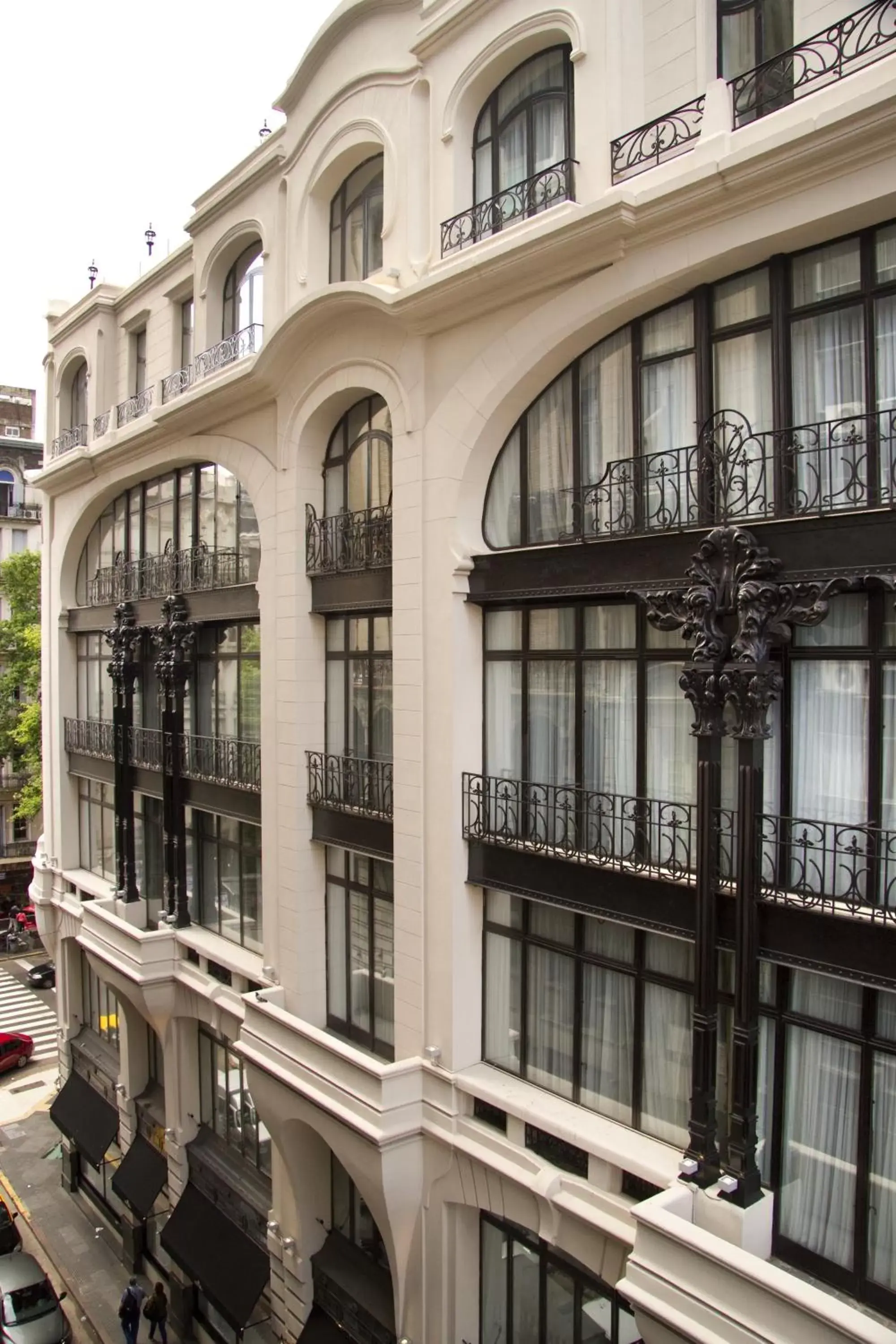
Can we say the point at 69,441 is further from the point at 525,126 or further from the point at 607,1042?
the point at 607,1042

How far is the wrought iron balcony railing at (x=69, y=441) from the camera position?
23266mm

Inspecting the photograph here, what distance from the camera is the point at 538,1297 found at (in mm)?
11844

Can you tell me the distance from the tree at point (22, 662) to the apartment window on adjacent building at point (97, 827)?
14.2m

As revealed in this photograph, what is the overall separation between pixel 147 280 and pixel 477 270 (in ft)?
41.2

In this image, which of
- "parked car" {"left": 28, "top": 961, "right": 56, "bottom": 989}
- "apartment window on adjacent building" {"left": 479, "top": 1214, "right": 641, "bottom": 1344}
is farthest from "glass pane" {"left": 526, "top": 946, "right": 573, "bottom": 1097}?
"parked car" {"left": 28, "top": 961, "right": 56, "bottom": 989}

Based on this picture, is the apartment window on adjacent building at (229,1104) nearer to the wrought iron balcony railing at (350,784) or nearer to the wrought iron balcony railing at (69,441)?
the wrought iron balcony railing at (350,784)

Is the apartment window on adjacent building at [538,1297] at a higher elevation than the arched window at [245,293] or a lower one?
lower

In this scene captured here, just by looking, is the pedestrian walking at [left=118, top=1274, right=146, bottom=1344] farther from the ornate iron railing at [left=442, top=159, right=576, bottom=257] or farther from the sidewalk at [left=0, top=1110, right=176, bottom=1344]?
the ornate iron railing at [left=442, top=159, right=576, bottom=257]

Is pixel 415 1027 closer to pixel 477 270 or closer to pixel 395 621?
pixel 395 621

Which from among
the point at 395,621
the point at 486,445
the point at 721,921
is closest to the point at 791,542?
the point at 721,921

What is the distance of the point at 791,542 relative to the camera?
8664 millimetres

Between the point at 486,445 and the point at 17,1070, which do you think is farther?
the point at 17,1070

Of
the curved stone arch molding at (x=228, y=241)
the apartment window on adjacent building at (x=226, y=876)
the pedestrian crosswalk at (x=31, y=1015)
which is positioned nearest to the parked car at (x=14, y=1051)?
the pedestrian crosswalk at (x=31, y=1015)

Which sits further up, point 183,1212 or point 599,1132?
point 599,1132
